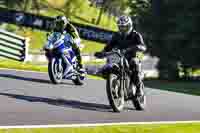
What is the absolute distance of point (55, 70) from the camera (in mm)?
15266

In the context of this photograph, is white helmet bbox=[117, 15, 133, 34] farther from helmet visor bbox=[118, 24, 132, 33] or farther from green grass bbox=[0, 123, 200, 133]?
green grass bbox=[0, 123, 200, 133]

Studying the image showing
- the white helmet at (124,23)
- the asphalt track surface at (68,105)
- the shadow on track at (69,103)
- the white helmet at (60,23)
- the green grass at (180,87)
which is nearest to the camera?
the asphalt track surface at (68,105)

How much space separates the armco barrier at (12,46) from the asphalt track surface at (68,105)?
23.7ft

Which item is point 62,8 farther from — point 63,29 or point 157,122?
point 157,122

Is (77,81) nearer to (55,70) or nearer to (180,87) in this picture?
(55,70)

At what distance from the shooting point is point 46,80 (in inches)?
640

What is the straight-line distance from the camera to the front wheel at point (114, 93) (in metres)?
11.0

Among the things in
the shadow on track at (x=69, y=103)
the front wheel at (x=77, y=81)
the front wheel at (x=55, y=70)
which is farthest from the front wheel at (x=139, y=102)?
the front wheel at (x=77, y=81)

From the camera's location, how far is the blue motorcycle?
15.1 m

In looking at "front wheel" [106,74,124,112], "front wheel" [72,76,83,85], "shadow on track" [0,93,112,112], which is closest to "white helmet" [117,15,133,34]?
"front wheel" [106,74,124,112]

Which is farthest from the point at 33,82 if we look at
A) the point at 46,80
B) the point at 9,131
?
the point at 9,131

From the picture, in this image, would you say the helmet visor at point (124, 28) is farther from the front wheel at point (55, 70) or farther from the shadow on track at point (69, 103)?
the front wheel at point (55, 70)

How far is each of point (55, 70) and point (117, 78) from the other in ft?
13.9

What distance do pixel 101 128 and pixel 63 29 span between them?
6.39 meters
